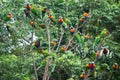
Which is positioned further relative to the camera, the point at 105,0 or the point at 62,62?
the point at 105,0

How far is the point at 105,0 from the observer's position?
4066mm

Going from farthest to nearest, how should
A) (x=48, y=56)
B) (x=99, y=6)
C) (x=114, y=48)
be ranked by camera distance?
1. (x=99, y=6)
2. (x=114, y=48)
3. (x=48, y=56)

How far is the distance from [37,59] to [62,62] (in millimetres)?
285

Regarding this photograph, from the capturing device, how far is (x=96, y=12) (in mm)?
3928

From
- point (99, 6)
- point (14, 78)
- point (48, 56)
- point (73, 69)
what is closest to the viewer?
point (48, 56)

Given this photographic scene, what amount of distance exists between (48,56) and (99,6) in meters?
1.39

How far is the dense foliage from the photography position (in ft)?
9.95

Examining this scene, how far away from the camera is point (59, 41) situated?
11.2ft

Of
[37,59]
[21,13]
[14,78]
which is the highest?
[21,13]

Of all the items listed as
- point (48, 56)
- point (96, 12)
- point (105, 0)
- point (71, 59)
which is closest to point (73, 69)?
point (71, 59)

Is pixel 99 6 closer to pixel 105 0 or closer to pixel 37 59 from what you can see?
pixel 105 0

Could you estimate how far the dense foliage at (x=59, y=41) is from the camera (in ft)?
9.95

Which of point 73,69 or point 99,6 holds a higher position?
point 99,6

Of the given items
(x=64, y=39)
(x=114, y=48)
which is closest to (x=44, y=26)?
(x=64, y=39)
